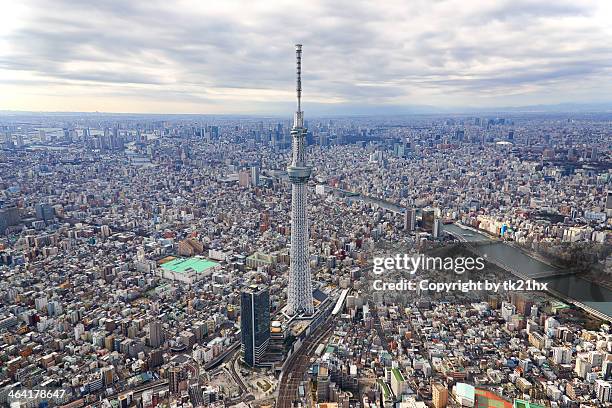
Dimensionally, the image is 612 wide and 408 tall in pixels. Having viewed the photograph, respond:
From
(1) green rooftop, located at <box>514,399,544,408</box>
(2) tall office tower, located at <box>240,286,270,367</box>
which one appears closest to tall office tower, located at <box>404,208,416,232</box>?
(2) tall office tower, located at <box>240,286,270,367</box>

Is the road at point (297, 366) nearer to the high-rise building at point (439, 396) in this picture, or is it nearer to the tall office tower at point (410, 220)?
the high-rise building at point (439, 396)

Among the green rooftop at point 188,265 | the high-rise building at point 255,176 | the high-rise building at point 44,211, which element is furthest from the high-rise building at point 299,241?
the high-rise building at point 255,176

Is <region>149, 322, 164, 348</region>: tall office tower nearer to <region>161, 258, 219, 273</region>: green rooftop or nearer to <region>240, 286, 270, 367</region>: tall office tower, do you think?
<region>240, 286, 270, 367</region>: tall office tower

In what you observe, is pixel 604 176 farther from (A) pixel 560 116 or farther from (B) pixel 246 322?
(B) pixel 246 322

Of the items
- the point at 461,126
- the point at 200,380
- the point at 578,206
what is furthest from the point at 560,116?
the point at 200,380

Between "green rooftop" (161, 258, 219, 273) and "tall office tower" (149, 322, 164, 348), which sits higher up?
"green rooftop" (161, 258, 219, 273)
